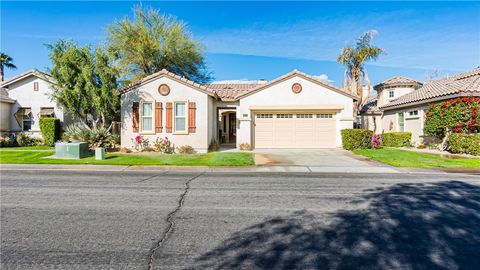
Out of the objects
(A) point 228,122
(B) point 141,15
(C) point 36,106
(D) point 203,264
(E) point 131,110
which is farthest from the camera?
(A) point 228,122

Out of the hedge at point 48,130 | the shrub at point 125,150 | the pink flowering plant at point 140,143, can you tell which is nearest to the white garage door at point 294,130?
the pink flowering plant at point 140,143

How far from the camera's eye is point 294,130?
19.7 metres

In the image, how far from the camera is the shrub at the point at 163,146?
16.7 m

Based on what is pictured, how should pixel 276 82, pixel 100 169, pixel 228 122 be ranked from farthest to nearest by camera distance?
pixel 228 122 → pixel 276 82 → pixel 100 169

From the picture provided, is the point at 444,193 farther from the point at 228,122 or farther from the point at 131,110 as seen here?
the point at 228,122

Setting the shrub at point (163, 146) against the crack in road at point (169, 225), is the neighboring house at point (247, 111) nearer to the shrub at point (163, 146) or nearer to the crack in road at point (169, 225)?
the shrub at point (163, 146)

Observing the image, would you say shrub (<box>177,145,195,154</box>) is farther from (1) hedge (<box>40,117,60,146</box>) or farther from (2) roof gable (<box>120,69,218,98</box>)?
(1) hedge (<box>40,117,60,146</box>)

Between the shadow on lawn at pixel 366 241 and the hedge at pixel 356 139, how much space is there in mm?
12037

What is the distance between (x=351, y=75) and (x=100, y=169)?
75.4ft

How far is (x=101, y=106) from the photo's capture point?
639 inches

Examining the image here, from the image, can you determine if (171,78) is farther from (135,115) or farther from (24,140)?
(24,140)

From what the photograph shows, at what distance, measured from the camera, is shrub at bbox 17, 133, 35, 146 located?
65.7ft

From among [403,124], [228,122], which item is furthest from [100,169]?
[403,124]

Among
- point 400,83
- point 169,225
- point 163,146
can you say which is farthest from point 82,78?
point 400,83
